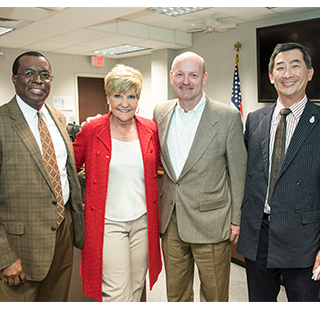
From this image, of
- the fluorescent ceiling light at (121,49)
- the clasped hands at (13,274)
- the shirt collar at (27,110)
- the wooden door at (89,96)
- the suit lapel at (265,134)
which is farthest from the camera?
the wooden door at (89,96)

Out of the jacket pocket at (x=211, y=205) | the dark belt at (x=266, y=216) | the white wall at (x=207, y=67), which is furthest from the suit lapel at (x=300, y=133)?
the white wall at (x=207, y=67)

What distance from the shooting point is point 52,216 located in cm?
152

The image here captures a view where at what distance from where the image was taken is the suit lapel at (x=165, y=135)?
1823 mm

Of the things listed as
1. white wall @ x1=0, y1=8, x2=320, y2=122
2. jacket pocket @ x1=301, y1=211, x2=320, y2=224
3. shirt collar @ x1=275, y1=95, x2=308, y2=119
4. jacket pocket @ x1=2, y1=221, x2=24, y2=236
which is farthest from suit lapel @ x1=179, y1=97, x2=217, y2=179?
white wall @ x1=0, y1=8, x2=320, y2=122

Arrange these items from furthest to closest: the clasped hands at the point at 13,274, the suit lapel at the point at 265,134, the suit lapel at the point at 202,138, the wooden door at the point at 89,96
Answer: the wooden door at the point at 89,96 < the suit lapel at the point at 202,138 < the suit lapel at the point at 265,134 < the clasped hands at the point at 13,274

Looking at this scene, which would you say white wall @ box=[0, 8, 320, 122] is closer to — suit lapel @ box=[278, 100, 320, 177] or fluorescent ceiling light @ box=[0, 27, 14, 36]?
fluorescent ceiling light @ box=[0, 27, 14, 36]

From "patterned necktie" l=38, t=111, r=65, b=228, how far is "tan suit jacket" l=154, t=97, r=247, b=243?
582mm

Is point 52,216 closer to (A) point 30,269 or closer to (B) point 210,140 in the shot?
(A) point 30,269

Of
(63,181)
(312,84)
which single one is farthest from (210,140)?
(312,84)

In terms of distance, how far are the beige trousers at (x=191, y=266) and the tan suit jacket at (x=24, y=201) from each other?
67 cm

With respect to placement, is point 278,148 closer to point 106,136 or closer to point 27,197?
point 106,136

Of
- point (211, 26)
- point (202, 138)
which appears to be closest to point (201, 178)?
point (202, 138)

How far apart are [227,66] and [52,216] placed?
5.25 meters

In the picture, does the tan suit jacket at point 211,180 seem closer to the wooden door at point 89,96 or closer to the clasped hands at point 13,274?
the clasped hands at point 13,274
